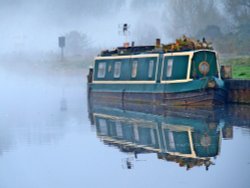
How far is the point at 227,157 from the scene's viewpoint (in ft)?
68.1

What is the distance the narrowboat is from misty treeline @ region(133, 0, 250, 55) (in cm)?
2104

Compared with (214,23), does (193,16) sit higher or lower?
higher

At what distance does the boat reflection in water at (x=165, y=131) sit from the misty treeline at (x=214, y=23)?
25.3 m

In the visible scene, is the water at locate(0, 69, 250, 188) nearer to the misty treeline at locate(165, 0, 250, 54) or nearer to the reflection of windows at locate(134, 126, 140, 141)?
the reflection of windows at locate(134, 126, 140, 141)

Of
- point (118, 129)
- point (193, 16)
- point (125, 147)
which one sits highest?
point (193, 16)

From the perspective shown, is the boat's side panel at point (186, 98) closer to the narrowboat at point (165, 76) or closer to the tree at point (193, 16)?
the narrowboat at point (165, 76)

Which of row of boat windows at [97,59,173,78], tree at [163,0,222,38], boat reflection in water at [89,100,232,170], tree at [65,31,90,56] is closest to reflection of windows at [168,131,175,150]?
boat reflection in water at [89,100,232,170]

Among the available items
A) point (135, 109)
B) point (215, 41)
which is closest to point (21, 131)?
point (135, 109)

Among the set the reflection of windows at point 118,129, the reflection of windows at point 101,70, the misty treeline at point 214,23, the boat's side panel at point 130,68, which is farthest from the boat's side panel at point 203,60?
A: the misty treeline at point 214,23

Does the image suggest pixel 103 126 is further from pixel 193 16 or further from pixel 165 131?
pixel 193 16

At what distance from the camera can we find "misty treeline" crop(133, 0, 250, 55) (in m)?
59.3

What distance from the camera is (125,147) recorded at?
2342 cm

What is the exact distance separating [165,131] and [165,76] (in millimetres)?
8287

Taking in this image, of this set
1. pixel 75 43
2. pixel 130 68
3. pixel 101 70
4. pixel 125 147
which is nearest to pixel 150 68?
pixel 130 68
